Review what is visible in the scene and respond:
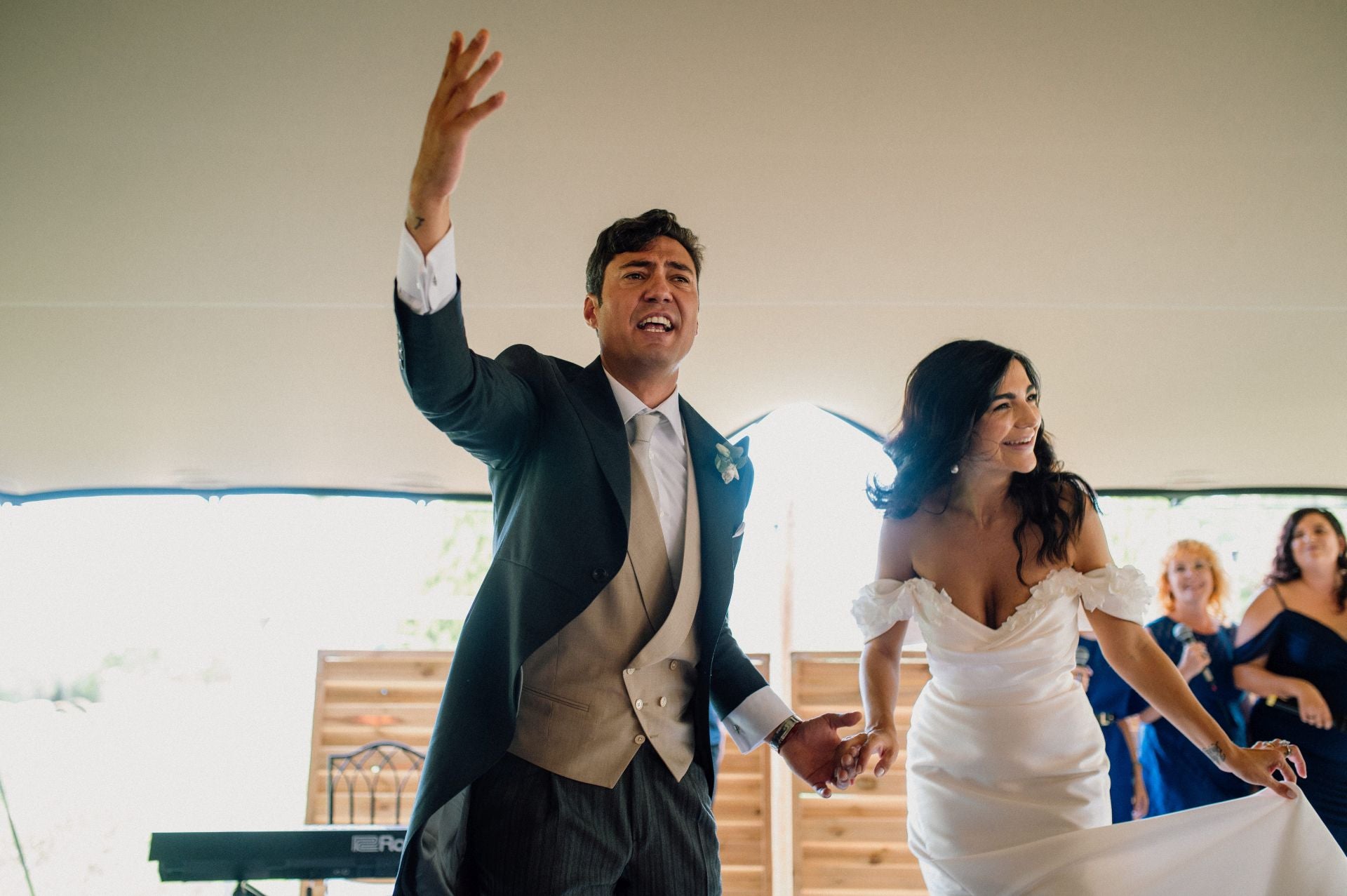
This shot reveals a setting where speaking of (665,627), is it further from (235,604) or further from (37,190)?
(235,604)

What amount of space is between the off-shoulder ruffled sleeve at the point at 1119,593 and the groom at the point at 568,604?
102 cm

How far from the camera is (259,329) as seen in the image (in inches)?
193

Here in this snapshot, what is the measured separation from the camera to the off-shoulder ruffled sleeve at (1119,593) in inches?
87.2

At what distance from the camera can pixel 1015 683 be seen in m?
2.21

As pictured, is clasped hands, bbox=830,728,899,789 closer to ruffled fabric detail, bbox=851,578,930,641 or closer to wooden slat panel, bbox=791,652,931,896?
ruffled fabric detail, bbox=851,578,930,641

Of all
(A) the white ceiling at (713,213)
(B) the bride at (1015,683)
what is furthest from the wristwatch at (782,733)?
(A) the white ceiling at (713,213)

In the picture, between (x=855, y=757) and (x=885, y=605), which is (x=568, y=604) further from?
(x=885, y=605)

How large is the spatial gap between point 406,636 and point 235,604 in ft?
3.99

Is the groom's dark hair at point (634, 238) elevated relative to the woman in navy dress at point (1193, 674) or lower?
elevated

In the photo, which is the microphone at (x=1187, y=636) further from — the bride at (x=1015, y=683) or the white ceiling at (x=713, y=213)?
the bride at (x=1015, y=683)

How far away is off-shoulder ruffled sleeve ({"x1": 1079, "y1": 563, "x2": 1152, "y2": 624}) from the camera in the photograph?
2.21m

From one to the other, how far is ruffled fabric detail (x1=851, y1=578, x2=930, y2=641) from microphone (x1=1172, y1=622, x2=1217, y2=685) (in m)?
2.62

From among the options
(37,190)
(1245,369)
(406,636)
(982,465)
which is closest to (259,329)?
(37,190)

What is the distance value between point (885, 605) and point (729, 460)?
0.85 metres
